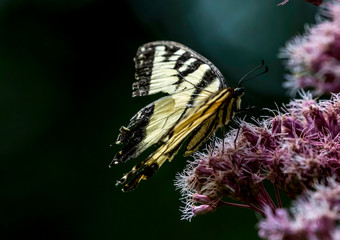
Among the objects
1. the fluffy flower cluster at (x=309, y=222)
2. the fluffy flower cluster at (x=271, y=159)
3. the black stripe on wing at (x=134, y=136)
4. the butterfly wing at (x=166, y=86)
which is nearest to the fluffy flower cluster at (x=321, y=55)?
the fluffy flower cluster at (x=271, y=159)

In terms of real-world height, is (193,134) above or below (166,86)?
below

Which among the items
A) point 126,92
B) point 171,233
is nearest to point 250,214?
point 171,233

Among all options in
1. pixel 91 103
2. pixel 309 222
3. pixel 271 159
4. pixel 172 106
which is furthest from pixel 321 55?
pixel 91 103

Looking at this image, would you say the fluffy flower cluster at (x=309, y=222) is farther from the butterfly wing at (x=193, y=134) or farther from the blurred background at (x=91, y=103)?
the blurred background at (x=91, y=103)

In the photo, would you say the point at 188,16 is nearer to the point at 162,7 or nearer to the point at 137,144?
the point at 162,7

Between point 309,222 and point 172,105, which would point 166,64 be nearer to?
point 172,105

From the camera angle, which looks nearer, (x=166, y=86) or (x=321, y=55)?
(x=321, y=55)
